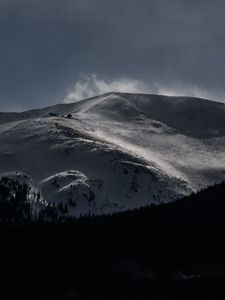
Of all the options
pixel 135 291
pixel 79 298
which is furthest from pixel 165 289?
pixel 79 298

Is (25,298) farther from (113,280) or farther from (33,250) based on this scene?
(33,250)

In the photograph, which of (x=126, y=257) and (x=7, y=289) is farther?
(x=126, y=257)

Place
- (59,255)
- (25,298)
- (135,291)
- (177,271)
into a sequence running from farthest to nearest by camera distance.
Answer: (59,255) → (177,271) → (135,291) → (25,298)

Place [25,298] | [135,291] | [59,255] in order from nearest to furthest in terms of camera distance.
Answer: [25,298], [135,291], [59,255]

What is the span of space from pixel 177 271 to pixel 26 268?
112 ft

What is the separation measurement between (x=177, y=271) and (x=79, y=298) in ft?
124

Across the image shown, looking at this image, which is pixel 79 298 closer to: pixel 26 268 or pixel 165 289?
pixel 165 289

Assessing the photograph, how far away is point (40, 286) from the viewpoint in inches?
6363

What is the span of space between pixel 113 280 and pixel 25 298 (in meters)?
27.8

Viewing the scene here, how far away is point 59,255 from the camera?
19438cm

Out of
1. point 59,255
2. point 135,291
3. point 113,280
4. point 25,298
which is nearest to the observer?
point 25,298

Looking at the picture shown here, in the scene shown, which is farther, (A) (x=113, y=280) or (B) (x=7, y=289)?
(A) (x=113, y=280)

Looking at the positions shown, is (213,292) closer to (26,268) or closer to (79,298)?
(79,298)

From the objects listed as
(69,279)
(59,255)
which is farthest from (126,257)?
(69,279)
